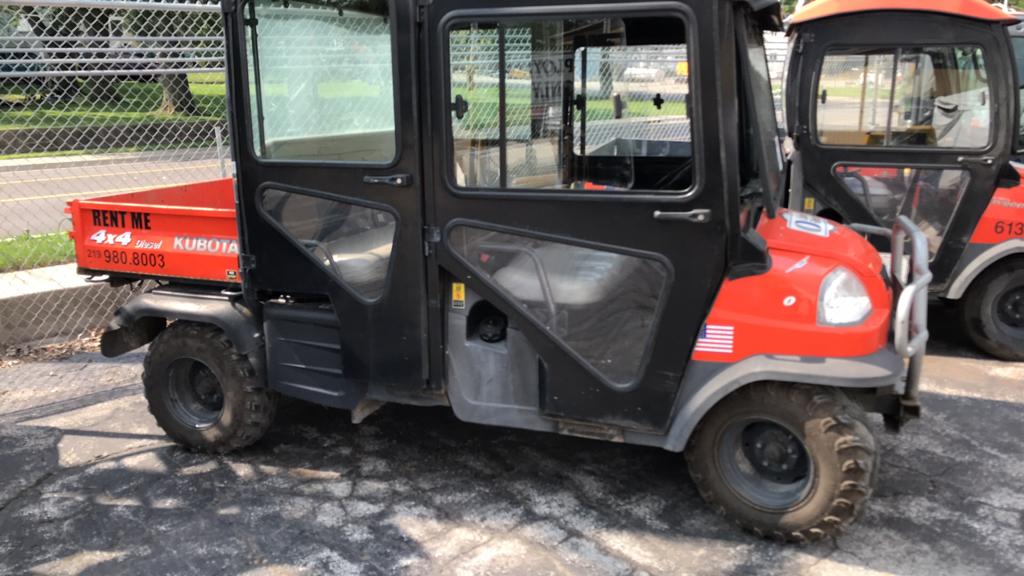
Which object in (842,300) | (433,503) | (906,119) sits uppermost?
(906,119)

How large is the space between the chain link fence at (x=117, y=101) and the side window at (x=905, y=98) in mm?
2272

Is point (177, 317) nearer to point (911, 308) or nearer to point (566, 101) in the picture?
point (566, 101)

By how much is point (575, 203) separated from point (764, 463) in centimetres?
128

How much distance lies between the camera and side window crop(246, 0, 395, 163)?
3461 millimetres

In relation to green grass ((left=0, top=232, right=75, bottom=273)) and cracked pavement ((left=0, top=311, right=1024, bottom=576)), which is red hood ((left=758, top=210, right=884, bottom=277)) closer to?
cracked pavement ((left=0, top=311, right=1024, bottom=576))

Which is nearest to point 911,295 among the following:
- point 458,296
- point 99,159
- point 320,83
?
point 458,296

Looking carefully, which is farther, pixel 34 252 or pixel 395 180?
pixel 34 252

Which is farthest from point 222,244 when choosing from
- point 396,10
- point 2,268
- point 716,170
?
point 2,268

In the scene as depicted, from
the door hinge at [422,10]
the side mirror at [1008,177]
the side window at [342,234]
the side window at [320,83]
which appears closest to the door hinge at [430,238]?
the side window at [342,234]

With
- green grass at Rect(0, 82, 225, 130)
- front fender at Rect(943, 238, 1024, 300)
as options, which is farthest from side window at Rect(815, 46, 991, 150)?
green grass at Rect(0, 82, 225, 130)

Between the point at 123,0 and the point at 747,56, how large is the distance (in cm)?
429

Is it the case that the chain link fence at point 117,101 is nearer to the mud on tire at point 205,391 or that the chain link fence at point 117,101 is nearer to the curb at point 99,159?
the curb at point 99,159

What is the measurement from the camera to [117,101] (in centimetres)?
1069

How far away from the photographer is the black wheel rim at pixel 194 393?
4203 millimetres
